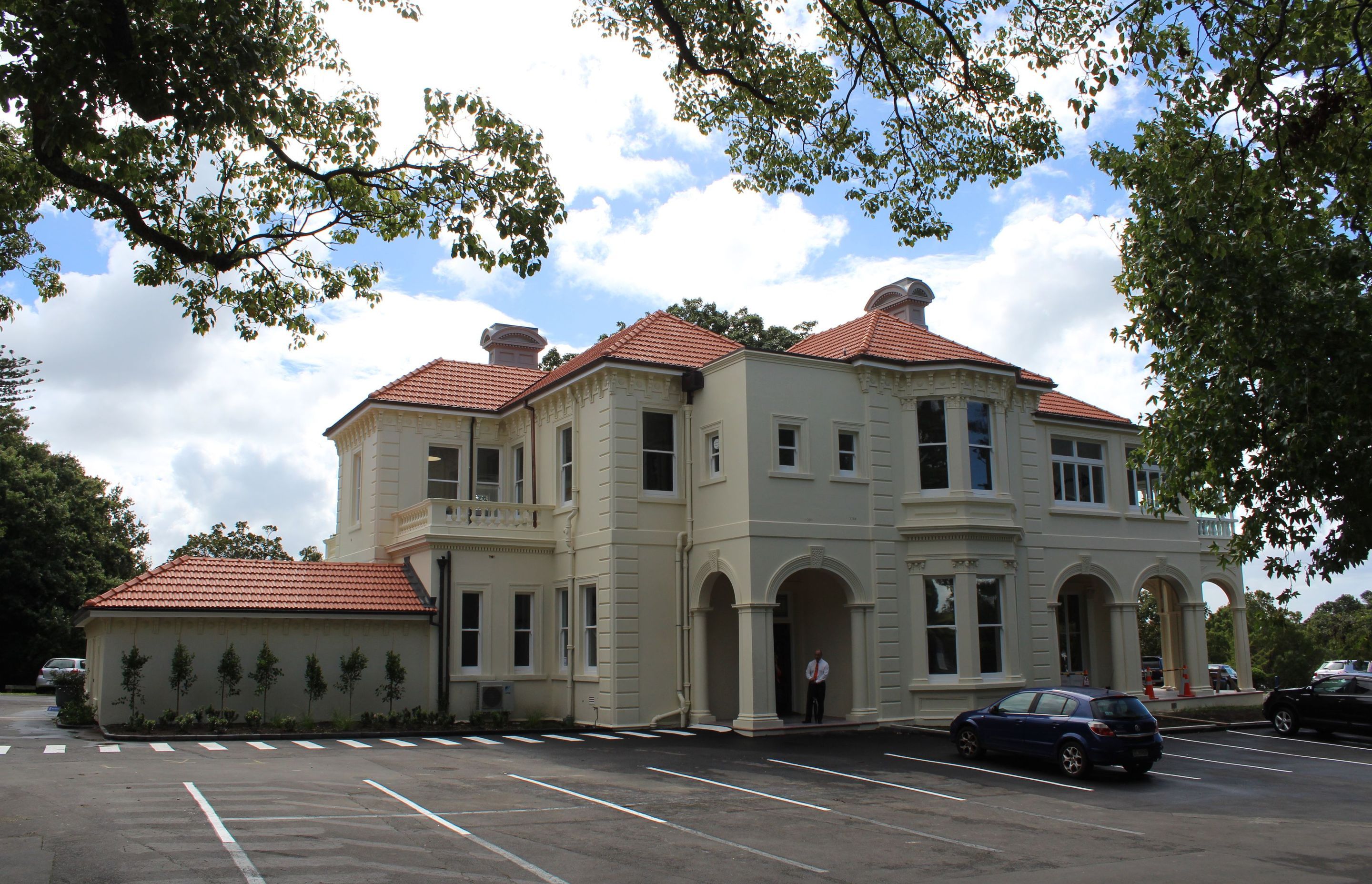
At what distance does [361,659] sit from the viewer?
2409 cm

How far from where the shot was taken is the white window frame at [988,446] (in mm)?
24688

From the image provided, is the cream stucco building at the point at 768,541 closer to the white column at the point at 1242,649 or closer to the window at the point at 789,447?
the window at the point at 789,447

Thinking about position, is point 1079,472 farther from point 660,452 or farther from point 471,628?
point 471,628

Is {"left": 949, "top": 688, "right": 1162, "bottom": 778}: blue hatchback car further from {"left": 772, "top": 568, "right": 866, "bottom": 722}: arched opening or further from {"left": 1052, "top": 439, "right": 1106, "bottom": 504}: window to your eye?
{"left": 1052, "top": 439, "right": 1106, "bottom": 504}: window

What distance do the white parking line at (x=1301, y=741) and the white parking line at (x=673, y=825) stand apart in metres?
16.1

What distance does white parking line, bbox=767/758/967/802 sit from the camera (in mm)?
14906

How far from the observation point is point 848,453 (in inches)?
960

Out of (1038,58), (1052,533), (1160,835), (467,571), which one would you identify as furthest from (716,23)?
(1052,533)

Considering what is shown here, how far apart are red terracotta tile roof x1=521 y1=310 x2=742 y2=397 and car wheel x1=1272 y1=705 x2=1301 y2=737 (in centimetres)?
1451

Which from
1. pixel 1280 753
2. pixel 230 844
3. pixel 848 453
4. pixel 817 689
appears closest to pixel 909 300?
pixel 848 453

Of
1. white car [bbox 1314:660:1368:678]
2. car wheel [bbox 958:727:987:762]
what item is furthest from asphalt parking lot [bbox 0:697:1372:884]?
white car [bbox 1314:660:1368:678]

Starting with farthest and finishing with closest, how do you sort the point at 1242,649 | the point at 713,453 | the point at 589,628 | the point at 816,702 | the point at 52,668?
1. the point at 52,668
2. the point at 1242,649
3. the point at 589,628
4. the point at 713,453
5. the point at 816,702

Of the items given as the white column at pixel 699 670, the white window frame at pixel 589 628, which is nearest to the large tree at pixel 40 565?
the white window frame at pixel 589 628

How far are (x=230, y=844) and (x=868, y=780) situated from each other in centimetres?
922
